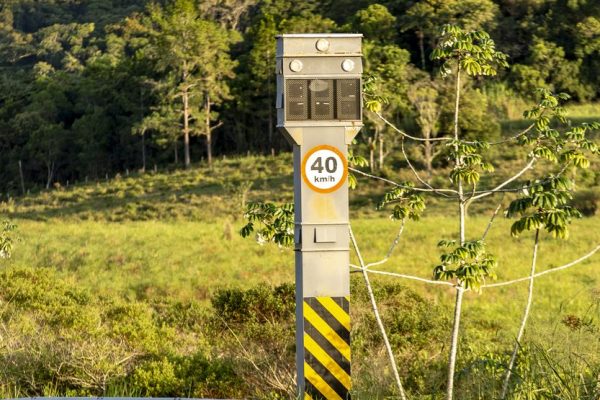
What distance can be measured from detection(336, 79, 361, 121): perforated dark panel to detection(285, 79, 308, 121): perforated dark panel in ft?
0.85

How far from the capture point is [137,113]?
194 feet

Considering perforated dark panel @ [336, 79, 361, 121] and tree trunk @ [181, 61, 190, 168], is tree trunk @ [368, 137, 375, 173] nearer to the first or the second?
tree trunk @ [181, 61, 190, 168]

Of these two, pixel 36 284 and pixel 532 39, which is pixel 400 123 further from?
pixel 36 284

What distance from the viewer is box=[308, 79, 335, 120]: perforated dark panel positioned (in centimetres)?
600

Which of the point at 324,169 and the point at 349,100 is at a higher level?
the point at 349,100

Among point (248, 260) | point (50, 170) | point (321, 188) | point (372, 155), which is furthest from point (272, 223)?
point (50, 170)

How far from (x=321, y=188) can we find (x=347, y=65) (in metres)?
0.95

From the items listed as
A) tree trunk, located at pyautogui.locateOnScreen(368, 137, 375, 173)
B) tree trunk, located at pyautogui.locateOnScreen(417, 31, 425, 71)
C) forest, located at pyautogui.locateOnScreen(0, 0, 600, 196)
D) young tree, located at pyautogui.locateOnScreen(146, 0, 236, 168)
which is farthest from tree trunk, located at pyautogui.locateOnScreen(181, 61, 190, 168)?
tree trunk, located at pyautogui.locateOnScreen(417, 31, 425, 71)

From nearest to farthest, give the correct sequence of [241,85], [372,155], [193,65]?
[372,155] → [193,65] → [241,85]

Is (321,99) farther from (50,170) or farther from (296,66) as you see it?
(50,170)

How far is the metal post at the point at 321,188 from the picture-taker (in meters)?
6.00

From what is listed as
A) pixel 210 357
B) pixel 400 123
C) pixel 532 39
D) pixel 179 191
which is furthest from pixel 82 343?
pixel 532 39

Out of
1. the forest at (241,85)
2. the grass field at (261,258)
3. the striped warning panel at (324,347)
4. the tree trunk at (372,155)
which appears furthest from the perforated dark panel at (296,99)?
the tree trunk at (372,155)

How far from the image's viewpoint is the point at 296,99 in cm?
599
